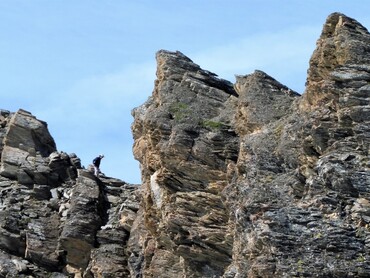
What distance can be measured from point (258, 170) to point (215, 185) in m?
9.48

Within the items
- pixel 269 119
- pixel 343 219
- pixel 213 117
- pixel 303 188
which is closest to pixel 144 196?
pixel 213 117

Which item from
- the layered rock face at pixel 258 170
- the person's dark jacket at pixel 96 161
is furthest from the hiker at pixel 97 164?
the layered rock face at pixel 258 170

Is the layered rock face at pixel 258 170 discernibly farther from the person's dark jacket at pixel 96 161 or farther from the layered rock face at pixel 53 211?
the person's dark jacket at pixel 96 161

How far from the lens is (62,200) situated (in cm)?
8712

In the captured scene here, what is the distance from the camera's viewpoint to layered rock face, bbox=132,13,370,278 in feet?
152

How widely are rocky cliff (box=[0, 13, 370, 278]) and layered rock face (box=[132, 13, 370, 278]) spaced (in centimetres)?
7

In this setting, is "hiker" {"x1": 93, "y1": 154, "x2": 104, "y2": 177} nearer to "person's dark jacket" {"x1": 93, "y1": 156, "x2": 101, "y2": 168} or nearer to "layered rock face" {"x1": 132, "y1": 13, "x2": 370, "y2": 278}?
"person's dark jacket" {"x1": 93, "y1": 156, "x2": 101, "y2": 168}

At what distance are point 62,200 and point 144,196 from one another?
16937 mm

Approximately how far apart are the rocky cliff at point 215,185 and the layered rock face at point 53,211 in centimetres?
9

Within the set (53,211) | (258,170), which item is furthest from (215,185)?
(53,211)

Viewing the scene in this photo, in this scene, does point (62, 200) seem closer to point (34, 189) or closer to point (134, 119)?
point (34, 189)

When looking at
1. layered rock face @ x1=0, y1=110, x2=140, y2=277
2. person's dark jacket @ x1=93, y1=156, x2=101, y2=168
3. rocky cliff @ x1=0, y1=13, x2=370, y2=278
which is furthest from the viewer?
person's dark jacket @ x1=93, y1=156, x2=101, y2=168

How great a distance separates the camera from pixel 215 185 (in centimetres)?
6450

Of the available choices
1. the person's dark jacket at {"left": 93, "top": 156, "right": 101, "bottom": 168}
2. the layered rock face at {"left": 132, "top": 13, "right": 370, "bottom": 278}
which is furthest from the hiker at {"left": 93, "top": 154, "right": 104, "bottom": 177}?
the layered rock face at {"left": 132, "top": 13, "right": 370, "bottom": 278}
